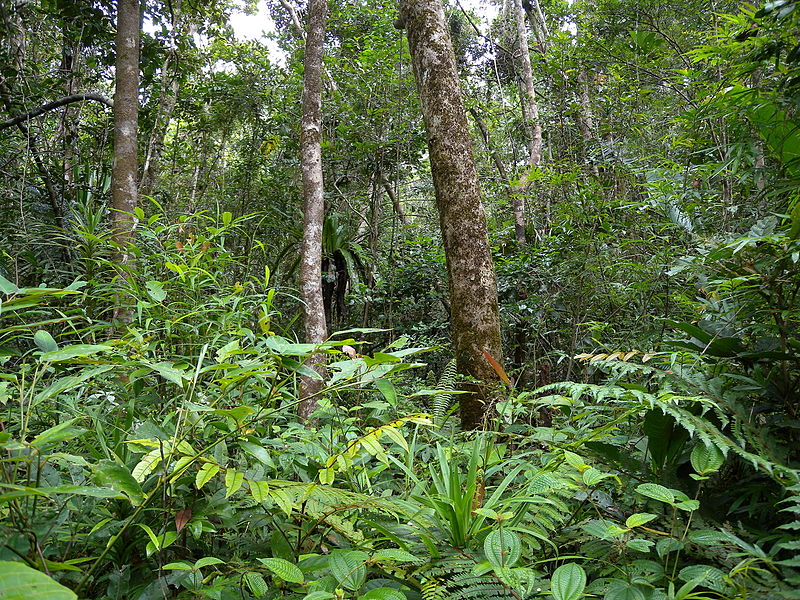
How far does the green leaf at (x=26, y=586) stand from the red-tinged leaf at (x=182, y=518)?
0.44 meters

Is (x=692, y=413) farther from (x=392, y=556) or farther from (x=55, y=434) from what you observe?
(x=55, y=434)

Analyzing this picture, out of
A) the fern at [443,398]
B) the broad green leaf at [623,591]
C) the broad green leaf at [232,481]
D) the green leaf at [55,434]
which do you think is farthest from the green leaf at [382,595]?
the fern at [443,398]

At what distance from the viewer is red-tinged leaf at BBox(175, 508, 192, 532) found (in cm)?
109

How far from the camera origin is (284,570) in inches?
41.8

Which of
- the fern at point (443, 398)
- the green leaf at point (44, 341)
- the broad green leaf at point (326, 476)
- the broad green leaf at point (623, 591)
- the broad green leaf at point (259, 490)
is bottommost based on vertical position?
the broad green leaf at point (623, 591)

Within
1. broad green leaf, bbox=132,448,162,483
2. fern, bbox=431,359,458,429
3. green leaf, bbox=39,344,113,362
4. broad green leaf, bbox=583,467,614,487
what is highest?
green leaf, bbox=39,344,113,362

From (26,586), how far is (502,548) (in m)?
0.92

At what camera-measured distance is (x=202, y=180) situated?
10.7 metres

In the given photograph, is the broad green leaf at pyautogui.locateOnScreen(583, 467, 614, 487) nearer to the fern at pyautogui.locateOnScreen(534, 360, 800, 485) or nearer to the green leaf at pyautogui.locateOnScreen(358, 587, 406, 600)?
the fern at pyautogui.locateOnScreen(534, 360, 800, 485)

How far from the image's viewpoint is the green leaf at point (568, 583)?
105 cm

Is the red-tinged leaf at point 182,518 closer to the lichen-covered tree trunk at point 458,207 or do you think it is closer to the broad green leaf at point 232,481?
the broad green leaf at point 232,481

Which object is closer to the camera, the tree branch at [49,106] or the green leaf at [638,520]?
the green leaf at [638,520]

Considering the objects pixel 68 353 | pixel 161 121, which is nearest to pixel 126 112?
pixel 161 121

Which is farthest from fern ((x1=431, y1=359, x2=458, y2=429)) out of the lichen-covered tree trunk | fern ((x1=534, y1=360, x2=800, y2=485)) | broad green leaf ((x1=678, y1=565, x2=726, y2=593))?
broad green leaf ((x1=678, y1=565, x2=726, y2=593))
